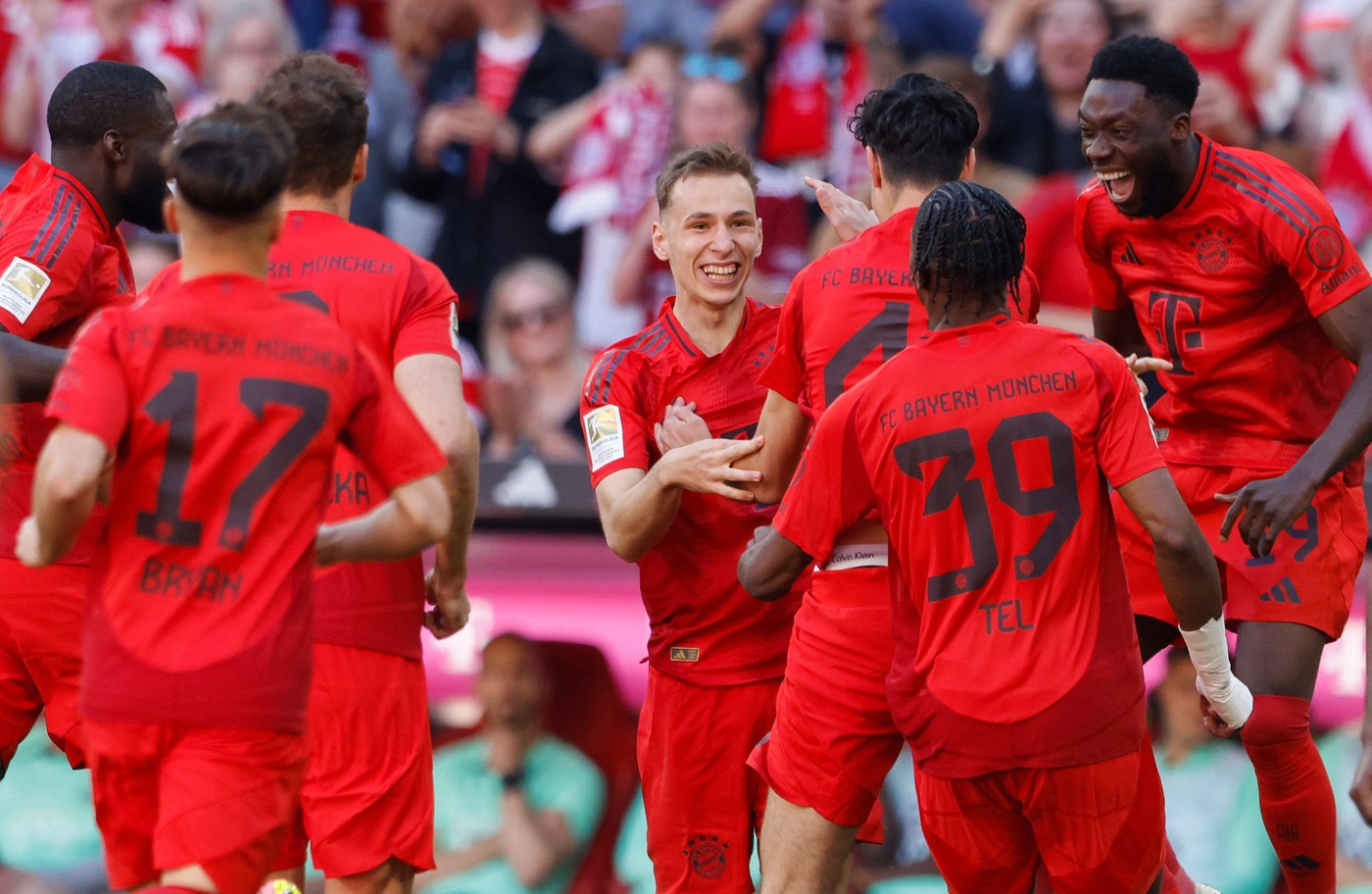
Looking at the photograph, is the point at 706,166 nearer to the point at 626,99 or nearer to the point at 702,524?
the point at 702,524

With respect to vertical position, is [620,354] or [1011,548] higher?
[620,354]

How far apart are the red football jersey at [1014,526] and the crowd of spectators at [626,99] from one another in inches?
159

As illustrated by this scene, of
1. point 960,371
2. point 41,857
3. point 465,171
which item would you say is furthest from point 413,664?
point 465,171

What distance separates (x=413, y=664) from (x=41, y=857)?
319cm

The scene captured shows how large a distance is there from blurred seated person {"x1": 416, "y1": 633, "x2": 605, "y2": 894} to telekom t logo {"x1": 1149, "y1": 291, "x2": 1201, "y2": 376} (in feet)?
10.1

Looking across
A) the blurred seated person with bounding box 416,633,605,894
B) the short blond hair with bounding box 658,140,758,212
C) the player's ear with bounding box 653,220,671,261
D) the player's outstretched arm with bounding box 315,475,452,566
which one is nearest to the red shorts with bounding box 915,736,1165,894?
the player's outstretched arm with bounding box 315,475,452,566

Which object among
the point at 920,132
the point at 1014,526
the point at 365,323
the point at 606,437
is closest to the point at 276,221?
the point at 365,323

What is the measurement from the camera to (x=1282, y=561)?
190 inches

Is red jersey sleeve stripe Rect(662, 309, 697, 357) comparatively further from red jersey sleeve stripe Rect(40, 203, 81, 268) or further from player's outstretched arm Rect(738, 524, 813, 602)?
red jersey sleeve stripe Rect(40, 203, 81, 268)

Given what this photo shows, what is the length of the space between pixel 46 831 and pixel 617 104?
4462 millimetres

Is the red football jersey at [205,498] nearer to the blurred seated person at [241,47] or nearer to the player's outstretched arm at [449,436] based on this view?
the player's outstretched arm at [449,436]

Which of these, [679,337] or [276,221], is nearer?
[276,221]

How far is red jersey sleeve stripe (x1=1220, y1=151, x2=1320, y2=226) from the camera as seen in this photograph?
4.62 metres

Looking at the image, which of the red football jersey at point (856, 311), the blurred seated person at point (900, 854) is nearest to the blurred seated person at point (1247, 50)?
the blurred seated person at point (900, 854)
